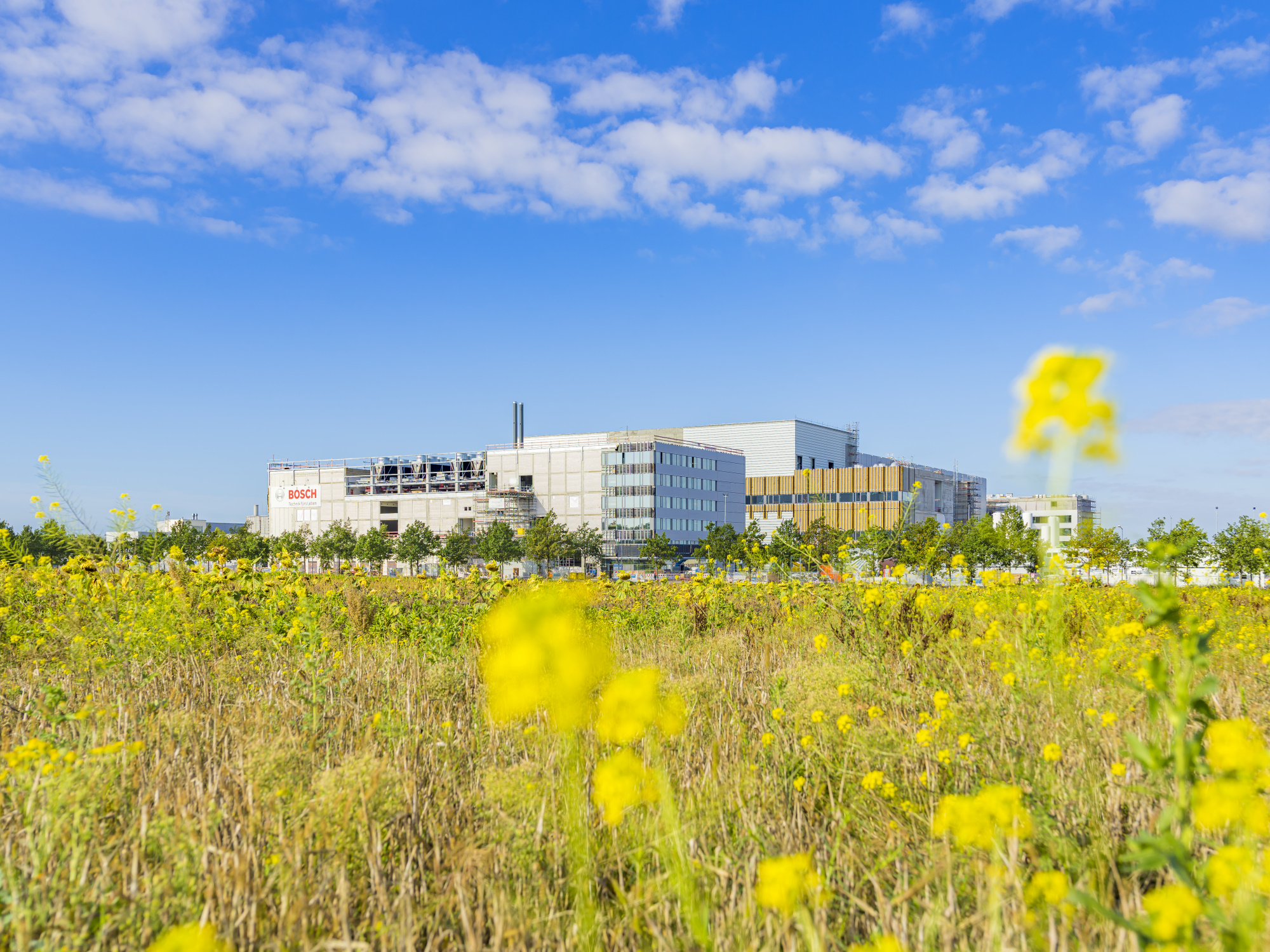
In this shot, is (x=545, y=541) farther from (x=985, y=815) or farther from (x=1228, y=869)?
(x=1228, y=869)

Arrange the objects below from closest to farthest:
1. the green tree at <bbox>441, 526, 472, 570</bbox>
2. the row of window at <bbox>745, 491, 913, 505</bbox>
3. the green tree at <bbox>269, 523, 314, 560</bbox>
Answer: the green tree at <bbox>269, 523, 314, 560</bbox> < the green tree at <bbox>441, 526, 472, 570</bbox> < the row of window at <bbox>745, 491, 913, 505</bbox>

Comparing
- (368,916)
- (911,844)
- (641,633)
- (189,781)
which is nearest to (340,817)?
(368,916)

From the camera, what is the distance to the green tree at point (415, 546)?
7025 centimetres

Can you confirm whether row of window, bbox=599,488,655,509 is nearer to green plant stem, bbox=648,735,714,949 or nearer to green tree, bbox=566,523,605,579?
green tree, bbox=566,523,605,579

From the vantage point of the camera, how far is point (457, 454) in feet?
298

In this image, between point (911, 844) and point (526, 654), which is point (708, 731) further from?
point (526, 654)

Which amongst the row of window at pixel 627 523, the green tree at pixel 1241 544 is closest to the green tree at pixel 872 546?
the green tree at pixel 1241 544

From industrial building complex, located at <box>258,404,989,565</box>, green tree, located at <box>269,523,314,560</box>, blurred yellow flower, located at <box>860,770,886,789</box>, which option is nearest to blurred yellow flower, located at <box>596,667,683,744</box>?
blurred yellow flower, located at <box>860,770,886,789</box>

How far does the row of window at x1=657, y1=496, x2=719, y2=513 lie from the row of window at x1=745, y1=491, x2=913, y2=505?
10343 millimetres

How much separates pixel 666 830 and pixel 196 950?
150cm

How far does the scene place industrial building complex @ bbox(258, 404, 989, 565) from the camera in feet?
269

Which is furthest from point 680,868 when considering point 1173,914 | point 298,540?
point 298,540

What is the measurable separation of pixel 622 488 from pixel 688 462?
927 cm

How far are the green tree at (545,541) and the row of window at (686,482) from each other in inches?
612
